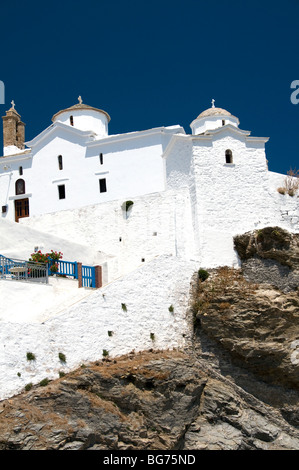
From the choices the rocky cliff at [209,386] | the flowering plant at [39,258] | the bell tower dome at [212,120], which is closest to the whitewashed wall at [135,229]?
the rocky cliff at [209,386]

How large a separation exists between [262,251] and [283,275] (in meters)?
1.47

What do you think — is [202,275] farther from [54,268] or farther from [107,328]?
[54,268]

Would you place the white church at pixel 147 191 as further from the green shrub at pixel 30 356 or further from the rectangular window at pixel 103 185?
the green shrub at pixel 30 356

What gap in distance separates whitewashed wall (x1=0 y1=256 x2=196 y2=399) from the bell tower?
14.6 metres

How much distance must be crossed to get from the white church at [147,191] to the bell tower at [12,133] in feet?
4.51

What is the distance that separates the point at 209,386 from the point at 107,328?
4.71m

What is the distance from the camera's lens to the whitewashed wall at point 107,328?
22422mm

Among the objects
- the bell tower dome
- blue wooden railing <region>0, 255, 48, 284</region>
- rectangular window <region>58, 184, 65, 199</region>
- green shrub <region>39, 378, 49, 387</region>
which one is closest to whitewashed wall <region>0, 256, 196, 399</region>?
green shrub <region>39, 378, 49, 387</region>

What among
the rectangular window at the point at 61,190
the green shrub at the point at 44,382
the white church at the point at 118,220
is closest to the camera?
the green shrub at the point at 44,382

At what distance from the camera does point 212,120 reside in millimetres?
36625

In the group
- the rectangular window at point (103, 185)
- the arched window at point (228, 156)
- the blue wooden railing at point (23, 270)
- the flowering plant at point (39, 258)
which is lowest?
the blue wooden railing at point (23, 270)

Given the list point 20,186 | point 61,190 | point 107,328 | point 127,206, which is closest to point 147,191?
point 127,206

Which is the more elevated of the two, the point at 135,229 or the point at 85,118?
the point at 85,118

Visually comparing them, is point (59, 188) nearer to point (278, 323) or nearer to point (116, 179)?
point (116, 179)
